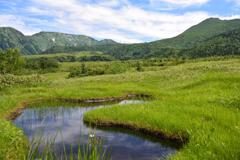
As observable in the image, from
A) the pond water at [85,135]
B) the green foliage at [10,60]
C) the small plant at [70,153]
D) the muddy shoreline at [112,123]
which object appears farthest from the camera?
the green foliage at [10,60]

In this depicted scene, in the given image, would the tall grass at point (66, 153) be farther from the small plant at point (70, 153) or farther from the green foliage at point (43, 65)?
the green foliage at point (43, 65)

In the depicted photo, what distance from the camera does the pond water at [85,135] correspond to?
14.4 m

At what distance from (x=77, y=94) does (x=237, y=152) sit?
2705 cm

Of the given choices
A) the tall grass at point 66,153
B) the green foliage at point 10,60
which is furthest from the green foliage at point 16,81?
the green foliage at point 10,60

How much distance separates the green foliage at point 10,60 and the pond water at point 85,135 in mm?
94245

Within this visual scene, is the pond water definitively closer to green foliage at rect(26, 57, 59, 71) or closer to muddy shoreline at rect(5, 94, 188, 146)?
muddy shoreline at rect(5, 94, 188, 146)

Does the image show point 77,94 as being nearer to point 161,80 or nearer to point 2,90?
point 2,90

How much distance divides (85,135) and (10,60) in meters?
107

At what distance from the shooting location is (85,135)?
17531mm

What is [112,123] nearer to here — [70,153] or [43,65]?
[70,153]

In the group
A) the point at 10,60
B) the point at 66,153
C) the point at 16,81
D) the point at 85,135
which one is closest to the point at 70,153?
the point at 66,153

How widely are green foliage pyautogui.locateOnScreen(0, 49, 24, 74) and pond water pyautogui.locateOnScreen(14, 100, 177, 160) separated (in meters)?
94.2

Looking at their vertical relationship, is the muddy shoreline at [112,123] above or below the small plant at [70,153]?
below

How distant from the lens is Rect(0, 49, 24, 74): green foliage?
112856 mm
